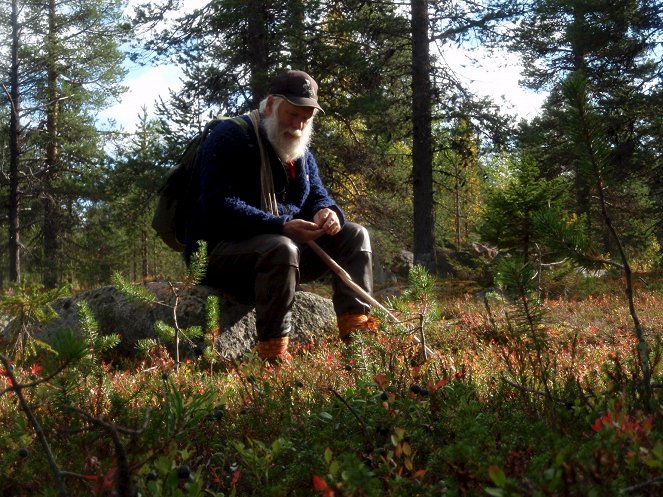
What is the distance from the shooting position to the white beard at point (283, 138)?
5.51 metres

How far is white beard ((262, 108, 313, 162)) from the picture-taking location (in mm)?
5512

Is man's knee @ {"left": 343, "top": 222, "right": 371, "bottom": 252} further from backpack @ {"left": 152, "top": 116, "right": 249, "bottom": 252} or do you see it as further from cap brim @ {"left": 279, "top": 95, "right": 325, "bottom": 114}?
backpack @ {"left": 152, "top": 116, "right": 249, "bottom": 252}

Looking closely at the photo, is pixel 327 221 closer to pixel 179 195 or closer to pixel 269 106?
pixel 269 106

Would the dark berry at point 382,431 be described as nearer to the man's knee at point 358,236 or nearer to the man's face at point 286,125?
the man's knee at point 358,236

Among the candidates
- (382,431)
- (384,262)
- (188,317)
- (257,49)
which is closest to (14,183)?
(257,49)

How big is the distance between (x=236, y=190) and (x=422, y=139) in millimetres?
11049

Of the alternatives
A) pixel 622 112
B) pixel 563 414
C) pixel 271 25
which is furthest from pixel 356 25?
pixel 563 414

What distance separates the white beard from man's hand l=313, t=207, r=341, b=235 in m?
0.62

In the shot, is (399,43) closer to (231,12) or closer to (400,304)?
(231,12)

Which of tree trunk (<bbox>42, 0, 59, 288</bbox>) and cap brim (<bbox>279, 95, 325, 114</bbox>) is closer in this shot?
cap brim (<bbox>279, 95, 325, 114</bbox>)

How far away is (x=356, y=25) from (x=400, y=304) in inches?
494

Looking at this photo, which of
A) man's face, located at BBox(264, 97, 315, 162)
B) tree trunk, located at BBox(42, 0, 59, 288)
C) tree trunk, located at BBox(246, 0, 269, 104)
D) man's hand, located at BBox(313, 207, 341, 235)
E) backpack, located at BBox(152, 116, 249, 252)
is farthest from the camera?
tree trunk, located at BBox(42, 0, 59, 288)

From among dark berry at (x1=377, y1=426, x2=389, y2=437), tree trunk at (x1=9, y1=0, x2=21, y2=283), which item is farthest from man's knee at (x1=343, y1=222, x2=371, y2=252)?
tree trunk at (x1=9, y1=0, x2=21, y2=283)

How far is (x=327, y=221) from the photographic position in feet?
17.3
